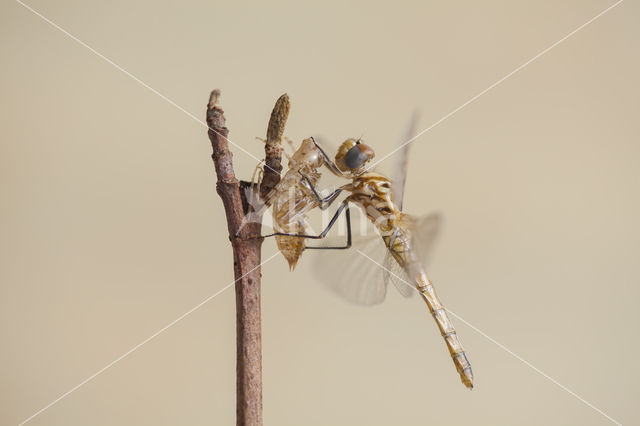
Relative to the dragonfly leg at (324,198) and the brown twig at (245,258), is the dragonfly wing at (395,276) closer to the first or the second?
the dragonfly leg at (324,198)

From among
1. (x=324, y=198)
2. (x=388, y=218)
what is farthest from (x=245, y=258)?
(x=388, y=218)

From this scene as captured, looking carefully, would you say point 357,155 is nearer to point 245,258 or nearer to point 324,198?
point 324,198

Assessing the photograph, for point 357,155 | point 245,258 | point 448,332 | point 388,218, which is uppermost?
point 357,155

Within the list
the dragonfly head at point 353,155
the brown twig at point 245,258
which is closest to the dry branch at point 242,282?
the brown twig at point 245,258

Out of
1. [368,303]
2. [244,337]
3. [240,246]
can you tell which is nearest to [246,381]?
[244,337]

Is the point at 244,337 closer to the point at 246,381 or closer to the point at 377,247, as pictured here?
the point at 246,381

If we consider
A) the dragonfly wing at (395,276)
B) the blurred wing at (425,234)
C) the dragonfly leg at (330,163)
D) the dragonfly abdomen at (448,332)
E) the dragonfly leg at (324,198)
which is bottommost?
the dragonfly abdomen at (448,332)
